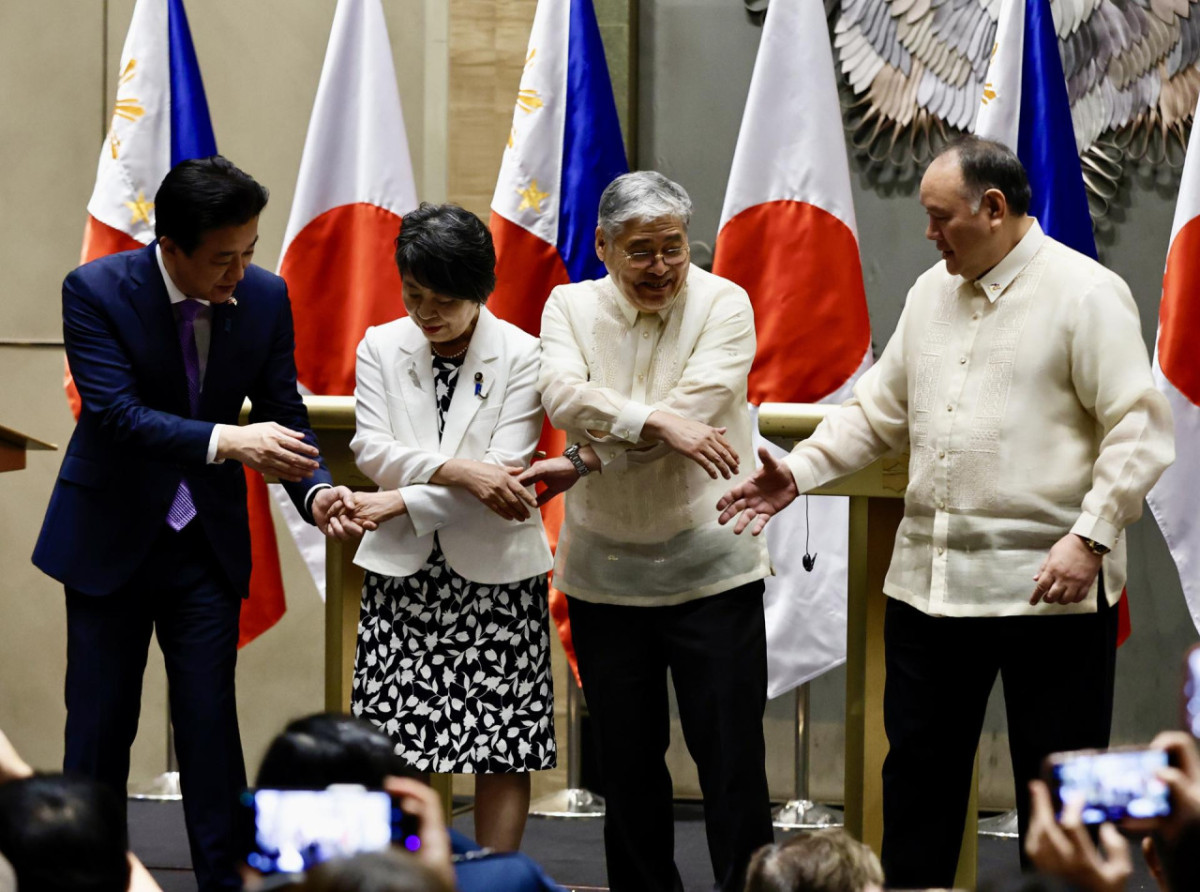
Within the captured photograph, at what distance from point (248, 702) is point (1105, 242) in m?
2.98

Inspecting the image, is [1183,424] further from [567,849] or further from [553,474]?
[567,849]

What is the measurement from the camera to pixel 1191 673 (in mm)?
1586

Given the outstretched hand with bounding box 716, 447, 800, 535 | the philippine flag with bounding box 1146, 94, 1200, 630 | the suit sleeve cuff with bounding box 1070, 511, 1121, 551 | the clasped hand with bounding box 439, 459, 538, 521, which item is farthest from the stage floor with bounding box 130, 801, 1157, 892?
the suit sleeve cuff with bounding box 1070, 511, 1121, 551

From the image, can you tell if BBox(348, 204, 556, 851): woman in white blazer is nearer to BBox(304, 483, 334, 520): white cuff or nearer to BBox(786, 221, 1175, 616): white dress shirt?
BBox(304, 483, 334, 520): white cuff

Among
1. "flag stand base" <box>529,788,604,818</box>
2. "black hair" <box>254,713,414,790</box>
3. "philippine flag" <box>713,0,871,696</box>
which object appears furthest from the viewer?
"flag stand base" <box>529,788,604,818</box>

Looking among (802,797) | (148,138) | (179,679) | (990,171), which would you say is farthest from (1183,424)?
(148,138)

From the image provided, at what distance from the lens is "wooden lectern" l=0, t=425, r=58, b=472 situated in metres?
3.25

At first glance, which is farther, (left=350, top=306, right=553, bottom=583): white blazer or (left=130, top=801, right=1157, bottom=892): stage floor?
(left=130, top=801, right=1157, bottom=892): stage floor

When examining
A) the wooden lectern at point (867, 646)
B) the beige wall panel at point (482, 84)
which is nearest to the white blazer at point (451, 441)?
the wooden lectern at point (867, 646)

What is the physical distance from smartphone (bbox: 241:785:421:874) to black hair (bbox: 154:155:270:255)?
1748 millimetres

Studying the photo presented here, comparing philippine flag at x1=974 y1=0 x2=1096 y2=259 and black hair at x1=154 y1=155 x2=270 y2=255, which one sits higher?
philippine flag at x1=974 y1=0 x2=1096 y2=259

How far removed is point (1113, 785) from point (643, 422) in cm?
158

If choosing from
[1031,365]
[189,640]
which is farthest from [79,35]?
[1031,365]

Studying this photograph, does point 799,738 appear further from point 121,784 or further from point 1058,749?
point 121,784
